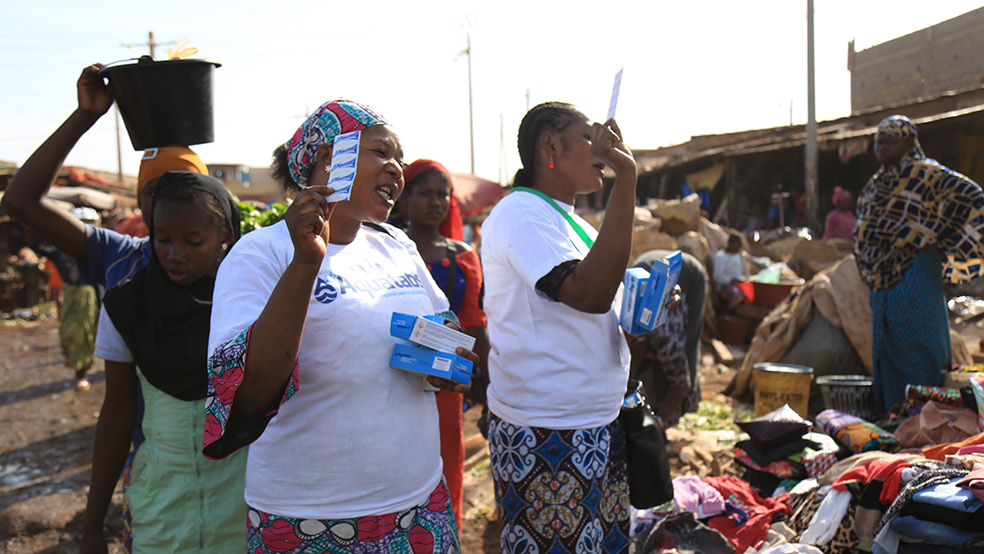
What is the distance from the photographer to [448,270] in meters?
3.14

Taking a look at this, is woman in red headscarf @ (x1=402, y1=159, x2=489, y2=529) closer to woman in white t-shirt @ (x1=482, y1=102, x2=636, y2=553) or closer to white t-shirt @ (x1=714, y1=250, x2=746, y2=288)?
woman in white t-shirt @ (x1=482, y1=102, x2=636, y2=553)

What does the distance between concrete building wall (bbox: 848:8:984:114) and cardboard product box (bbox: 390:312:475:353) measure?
50.5ft

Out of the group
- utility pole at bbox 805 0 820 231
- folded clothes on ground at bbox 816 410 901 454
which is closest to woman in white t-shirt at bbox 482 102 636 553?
folded clothes on ground at bbox 816 410 901 454

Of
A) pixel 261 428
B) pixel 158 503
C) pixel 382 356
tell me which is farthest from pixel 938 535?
pixel 158 503

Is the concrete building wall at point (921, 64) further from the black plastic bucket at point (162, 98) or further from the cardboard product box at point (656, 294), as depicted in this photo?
the black plastic bucket at point (162, 98)

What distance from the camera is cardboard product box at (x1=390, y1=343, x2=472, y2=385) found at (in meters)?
1.51

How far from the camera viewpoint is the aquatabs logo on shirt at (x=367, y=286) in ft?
4.78

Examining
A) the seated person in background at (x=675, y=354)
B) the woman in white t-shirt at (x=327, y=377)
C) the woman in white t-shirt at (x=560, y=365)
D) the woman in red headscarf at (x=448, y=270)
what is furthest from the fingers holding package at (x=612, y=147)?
the seated person in background at (x=675, y=354)

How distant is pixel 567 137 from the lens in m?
2.13

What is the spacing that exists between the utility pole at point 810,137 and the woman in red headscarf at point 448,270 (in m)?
11.5

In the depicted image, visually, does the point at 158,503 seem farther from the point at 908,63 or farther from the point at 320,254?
the point at 908,63

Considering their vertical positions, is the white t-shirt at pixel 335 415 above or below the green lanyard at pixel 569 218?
below

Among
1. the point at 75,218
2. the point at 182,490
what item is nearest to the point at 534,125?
the point at 182,490

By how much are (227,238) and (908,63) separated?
64.3 feet
